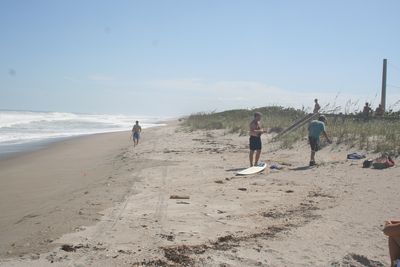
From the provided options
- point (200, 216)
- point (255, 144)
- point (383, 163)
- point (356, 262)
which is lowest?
point (356, 262)

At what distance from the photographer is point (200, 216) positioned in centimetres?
677

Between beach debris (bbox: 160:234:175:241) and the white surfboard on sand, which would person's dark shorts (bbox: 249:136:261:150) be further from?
beach debris (bbox: 160:234:175:241)

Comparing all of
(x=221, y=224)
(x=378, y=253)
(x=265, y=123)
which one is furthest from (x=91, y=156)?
(x=378, y=253)

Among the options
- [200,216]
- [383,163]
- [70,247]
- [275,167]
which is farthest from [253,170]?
[70,247]

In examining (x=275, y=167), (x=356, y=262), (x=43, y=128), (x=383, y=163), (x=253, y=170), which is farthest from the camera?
(x=43, y=128)

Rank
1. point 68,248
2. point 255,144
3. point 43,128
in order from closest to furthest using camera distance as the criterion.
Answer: point 68,248, point 255,144, point 43,128

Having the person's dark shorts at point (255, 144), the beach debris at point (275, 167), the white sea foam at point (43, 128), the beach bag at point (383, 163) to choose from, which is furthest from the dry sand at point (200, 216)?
the white sea foam at point (43, 128)

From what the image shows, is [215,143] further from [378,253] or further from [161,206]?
[378,253]

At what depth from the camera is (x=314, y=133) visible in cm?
1284

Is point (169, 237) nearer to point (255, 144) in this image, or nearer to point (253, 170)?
point (253, 170)

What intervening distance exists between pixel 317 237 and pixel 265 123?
17665 millimetres

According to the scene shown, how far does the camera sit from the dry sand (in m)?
5.14

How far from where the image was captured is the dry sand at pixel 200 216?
16.9 feet

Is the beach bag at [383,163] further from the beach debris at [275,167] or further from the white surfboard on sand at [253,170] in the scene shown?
the white surfboard on sand at [253,170]
